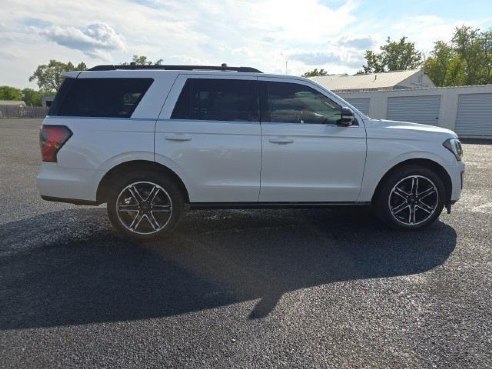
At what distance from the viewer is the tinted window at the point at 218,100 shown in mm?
4473

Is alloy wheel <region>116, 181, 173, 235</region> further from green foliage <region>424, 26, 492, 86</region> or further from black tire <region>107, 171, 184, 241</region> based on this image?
green foliage <region>424, 26, 492, 86</region>

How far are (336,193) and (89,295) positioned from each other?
3014mm

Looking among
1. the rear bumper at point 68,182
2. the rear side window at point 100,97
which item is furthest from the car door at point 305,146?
the rear bumper at point 68,182

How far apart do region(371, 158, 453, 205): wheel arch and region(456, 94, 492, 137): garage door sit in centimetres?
2108

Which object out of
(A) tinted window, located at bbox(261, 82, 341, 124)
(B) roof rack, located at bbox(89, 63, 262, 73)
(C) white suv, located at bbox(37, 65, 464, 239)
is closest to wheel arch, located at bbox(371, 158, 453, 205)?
(C) white suv, located at bbox(37, 65, 464, 239)

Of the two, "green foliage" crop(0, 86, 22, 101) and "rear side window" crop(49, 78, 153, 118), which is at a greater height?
"green foliage" crop(0, 86, 22, 101)

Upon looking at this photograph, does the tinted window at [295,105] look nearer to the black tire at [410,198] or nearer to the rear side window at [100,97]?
the black tire at [410,198]

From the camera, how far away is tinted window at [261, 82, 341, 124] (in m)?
4.57

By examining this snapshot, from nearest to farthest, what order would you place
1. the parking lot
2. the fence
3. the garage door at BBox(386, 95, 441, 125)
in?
the parking lot → the garage door at BBox(386, 95, 441, 125) → the fence

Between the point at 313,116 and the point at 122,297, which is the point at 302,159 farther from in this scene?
the point at 122,297

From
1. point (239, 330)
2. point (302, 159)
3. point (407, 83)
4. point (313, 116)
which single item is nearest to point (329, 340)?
point (239, 330)

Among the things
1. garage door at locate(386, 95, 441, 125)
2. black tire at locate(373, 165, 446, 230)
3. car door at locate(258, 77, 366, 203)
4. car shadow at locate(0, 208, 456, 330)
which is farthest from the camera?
garage door at locate(386, 95, 441, 125)

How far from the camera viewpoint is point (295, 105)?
461cm

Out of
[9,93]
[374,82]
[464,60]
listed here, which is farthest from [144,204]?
[9,93]
